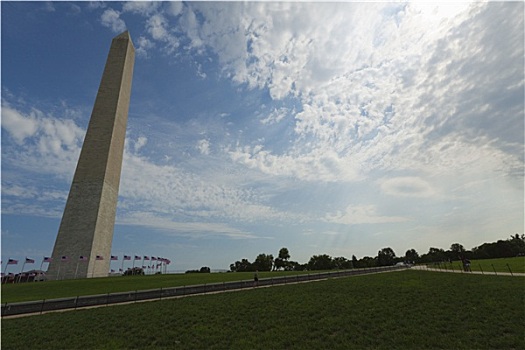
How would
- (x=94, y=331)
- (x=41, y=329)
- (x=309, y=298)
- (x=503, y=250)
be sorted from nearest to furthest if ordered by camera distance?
(x=94, y=331), (x=41, y=329), (x=309, y=298), (x=503, y=250)

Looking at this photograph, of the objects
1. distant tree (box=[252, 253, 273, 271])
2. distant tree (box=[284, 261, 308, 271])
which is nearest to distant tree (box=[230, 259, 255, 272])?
distant tree (box=[252, 253, 273, 271])

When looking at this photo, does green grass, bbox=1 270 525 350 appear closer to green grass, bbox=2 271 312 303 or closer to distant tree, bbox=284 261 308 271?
green grass, bbox=2 271 312 303

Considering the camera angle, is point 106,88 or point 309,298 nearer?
point 309,298

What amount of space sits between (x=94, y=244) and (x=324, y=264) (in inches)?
3393

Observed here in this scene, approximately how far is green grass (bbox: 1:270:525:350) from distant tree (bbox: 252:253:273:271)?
83962 mm

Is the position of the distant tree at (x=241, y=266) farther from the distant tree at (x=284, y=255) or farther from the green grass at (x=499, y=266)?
the green grass at (x=499, y=266)

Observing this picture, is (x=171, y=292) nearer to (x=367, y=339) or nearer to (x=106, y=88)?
(x=367, y=339)

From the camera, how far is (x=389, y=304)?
16.0m

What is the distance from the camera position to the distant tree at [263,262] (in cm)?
9906

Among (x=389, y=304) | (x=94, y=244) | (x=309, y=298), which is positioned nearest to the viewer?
(x=389, y=304)

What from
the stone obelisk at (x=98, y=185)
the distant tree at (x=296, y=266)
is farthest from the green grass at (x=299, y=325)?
the distant tree at (x=296, y=266)

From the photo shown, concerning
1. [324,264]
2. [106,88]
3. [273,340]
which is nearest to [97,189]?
[106,88]

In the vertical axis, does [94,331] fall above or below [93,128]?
below

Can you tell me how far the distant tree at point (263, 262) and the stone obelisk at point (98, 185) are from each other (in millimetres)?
56595
